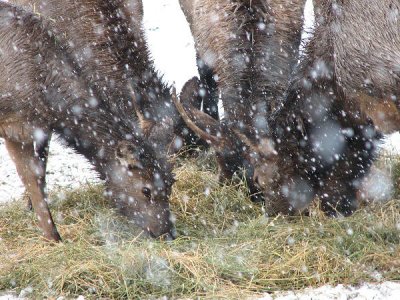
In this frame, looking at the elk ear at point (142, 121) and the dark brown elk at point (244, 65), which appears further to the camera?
the dark brown elk at point (244, 65)

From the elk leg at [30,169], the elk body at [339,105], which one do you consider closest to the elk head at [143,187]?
the elk leg at [30,169]

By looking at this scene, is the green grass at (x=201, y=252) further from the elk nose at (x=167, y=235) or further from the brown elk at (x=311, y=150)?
the brown elk at (x=311, y=150)

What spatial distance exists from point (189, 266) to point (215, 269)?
0.21 m

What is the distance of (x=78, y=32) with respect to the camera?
8.32m

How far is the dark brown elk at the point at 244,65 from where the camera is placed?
7665 millimetres

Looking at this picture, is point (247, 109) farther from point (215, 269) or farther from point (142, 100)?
point (215, 269)

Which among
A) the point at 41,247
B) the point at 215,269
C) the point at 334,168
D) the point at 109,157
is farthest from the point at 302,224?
the point at 41,247

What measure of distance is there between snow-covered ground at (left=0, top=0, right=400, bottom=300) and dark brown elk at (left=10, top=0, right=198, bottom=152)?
76 centimetres

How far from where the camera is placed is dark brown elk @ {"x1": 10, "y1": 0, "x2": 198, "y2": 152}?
295 inches

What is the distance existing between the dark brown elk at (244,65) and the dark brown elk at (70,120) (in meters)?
0.72

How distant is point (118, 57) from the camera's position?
8047 mm

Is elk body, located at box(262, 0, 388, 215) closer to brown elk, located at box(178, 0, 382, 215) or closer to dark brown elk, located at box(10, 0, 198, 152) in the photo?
brown elk, located at box(178, 0, 382, 215)

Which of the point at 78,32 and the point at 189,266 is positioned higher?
the point at 78,32

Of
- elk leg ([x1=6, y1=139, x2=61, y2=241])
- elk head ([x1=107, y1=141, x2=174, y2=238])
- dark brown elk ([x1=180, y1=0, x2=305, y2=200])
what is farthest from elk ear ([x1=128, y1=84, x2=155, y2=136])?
elk leg ([x1=6, y1=139, x2=61, y2=241])
